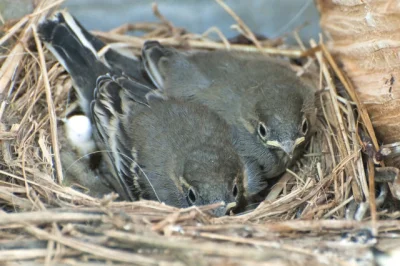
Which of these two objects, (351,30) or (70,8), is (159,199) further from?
(70,8)

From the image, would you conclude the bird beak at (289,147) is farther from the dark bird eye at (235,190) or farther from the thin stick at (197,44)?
the thin stick at (197,44)

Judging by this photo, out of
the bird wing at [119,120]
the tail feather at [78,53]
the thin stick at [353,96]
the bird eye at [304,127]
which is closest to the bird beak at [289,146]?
the bird eye at [304,127]

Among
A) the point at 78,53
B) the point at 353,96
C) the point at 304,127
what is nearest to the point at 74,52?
the point at 78,53

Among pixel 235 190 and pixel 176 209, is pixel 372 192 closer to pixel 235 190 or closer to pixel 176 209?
pixel 235 190

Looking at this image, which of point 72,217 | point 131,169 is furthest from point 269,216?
point 72,217

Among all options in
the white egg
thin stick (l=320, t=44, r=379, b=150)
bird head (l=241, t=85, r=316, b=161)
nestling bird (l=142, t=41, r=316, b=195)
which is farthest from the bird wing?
thin stick (l=320, t=44, r=379, b=150)
